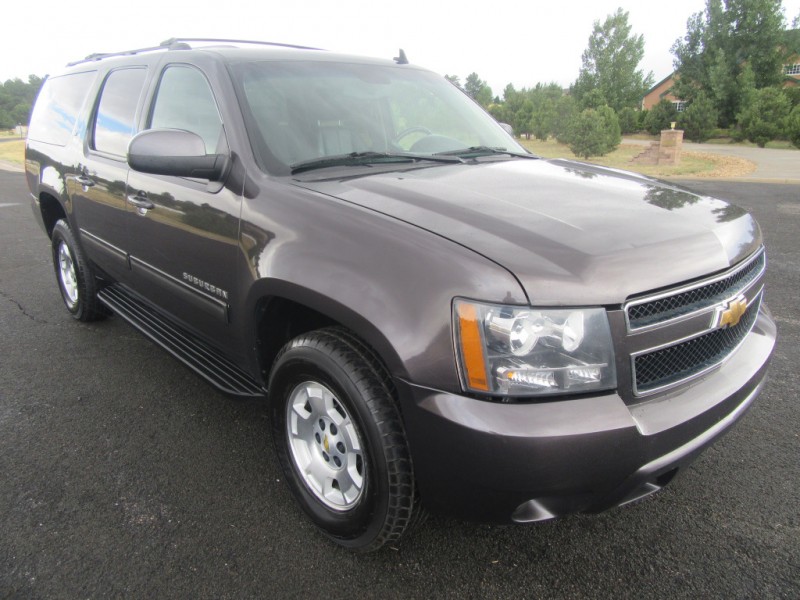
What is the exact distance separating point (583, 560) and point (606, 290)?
110cm

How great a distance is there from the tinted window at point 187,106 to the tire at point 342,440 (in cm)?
121

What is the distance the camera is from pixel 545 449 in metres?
1.60

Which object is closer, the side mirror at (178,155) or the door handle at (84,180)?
the side mirror at (178,155)

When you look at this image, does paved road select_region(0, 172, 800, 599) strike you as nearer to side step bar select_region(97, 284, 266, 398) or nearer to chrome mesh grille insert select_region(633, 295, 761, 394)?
side step bar select_region(97, 284, 266, 398)

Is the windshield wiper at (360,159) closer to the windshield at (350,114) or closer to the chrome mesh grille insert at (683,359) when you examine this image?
the windshield at (350,114)

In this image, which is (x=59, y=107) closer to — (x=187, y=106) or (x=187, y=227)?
(x=187, y=106)

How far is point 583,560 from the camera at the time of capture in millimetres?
2148

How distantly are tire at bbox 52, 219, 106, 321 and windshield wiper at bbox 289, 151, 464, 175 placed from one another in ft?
8.29

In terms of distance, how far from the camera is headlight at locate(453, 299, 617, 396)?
1.66 meters

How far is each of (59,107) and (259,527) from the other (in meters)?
3.82

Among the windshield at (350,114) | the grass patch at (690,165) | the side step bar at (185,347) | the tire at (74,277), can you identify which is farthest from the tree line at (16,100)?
the windshield at (350,114)

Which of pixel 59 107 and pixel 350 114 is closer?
pixel 350 114

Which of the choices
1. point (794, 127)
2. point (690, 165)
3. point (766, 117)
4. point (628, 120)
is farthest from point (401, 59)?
point (628, 120)

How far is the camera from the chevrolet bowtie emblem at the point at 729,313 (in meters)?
1.96
